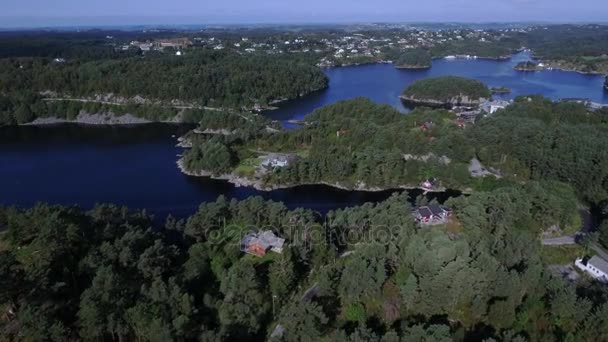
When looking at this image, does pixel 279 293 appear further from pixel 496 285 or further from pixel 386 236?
pixel 496 285

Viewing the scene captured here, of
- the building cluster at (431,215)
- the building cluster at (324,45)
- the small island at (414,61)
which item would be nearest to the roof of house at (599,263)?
the building cluster at (431,215)

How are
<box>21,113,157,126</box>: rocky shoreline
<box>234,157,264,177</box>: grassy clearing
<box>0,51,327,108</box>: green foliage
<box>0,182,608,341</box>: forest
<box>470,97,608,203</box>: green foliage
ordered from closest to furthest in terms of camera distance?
<box>0,182,608,341</box>: forest
<box>470,97,608,203</box>: green foliage
<box>234,157,264,177</box>: grassy clearing
<box>21,113,157,126</box>: rocky shoreline
<box>0,51,327,108</box>: green foliage

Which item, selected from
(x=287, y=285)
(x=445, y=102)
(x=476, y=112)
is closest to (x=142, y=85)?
(x=445, y=102)

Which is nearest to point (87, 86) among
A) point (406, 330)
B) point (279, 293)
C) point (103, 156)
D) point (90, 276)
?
point (103, 156)

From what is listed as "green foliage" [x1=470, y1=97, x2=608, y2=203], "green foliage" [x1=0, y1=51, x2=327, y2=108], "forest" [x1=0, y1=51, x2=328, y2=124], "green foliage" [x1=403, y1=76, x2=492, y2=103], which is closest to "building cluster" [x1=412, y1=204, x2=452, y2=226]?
"green foliage" [x1=470, y1=97, x2=608, y2=203]

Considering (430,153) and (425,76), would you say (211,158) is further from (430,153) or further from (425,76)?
(425,76)

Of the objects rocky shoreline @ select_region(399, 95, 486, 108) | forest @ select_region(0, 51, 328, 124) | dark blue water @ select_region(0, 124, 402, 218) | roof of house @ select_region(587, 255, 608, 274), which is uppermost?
forest @ select_region(0, 51, 328, 124)

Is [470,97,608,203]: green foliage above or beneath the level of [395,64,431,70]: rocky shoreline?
beneath

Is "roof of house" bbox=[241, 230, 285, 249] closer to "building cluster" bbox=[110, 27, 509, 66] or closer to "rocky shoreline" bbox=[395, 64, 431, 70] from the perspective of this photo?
"building cluster" bbox=[110, 27, 509, 66]
